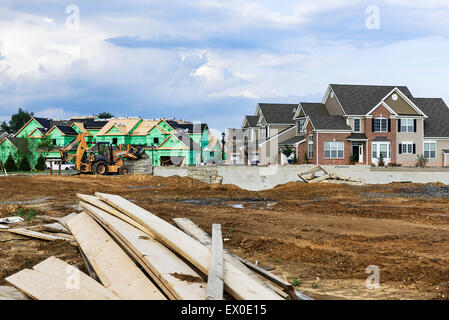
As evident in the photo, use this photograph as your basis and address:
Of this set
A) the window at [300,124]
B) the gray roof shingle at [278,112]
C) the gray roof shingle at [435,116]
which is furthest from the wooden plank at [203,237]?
the gray roof shingle at [278,112]

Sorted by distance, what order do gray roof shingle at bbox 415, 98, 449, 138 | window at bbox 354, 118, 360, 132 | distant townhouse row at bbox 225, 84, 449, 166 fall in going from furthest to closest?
gray roof shingle at bbox 415, 98, 449, 138 → window at bbox 354, 118, 360, 132 → distant townhouse row at bbox 225, 84, 449, 166

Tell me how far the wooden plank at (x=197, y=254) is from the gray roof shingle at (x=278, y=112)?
4372cm

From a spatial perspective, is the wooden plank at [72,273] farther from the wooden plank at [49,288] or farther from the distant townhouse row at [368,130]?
the distant townhouse row at [368,130]

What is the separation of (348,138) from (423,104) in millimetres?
13072

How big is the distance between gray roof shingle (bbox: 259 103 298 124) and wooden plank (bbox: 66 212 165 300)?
4422 cm

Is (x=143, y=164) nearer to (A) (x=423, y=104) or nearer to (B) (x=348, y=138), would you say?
(B) (x=348, y=138)

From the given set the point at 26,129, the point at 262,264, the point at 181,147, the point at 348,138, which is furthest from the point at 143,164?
the point at 26,129

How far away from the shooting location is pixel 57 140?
68438mm

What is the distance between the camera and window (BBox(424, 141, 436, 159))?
44.4 m

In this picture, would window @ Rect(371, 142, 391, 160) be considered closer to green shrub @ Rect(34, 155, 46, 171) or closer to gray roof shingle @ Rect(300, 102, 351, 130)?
gray roof shingle @ Rect(300, 102, 351, 130)

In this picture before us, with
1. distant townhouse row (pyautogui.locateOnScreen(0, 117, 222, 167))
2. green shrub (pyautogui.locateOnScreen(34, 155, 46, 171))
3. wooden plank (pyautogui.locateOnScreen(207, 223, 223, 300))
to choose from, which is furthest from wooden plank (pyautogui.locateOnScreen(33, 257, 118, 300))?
green shrub (pyautogui.locateOnScreen(34, 155, 46, 171))

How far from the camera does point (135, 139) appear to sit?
6644cm

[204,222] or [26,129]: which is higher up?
[26,129]

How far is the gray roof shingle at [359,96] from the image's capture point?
1668 inches
